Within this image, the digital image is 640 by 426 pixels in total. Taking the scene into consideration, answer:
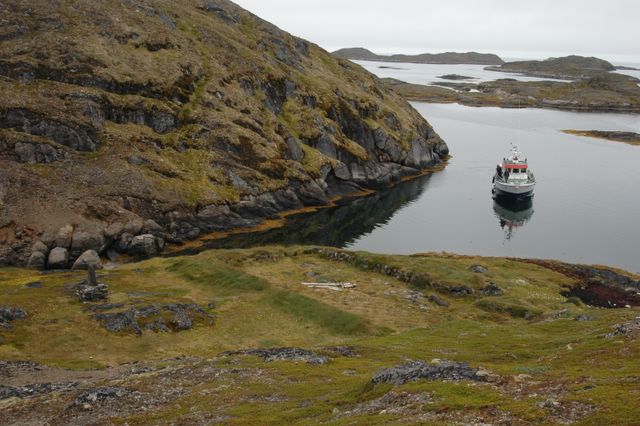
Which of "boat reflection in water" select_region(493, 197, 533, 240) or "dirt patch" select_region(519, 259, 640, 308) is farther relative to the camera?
"boat reflection in water" select_region(493, 197, 533, 240)

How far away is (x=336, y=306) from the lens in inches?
2261

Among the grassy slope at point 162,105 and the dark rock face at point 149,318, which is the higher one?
the grassy slope at point 162,105

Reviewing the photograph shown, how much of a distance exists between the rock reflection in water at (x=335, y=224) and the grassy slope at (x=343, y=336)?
2103 centimetres

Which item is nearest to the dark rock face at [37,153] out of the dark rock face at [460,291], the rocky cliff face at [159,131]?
the rocky cliff face at [159,131]

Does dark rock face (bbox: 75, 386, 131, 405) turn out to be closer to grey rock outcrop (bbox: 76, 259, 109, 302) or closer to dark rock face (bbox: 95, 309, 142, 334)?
dark rock face (bbox: 95, 309, 142, 334)

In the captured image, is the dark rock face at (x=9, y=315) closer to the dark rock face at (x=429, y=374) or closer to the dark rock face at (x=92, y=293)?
the dark rock face at (x=92, y=293)

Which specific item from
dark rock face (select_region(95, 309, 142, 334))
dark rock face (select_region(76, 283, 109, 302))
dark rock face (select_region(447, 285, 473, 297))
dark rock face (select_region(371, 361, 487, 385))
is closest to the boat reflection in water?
dark rock face (select_region(447, 285, 473, 297))

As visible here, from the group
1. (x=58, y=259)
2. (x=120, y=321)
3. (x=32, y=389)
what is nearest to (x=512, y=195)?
(x=58, y=259)

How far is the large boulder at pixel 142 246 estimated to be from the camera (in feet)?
290

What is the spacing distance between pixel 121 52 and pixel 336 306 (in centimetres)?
9881

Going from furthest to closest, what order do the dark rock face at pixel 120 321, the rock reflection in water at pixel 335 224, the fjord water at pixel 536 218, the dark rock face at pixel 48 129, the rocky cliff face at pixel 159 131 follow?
the rock reflection in water at pixel 335 224
the fjord water at pixel 536 218
the dark rock face at pixel 48 129
the rocky cliff face at pixel 159 131
the dark rock face at pixel 120 321

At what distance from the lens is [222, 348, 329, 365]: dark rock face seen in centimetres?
3721

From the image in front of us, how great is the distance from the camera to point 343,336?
5103 cm

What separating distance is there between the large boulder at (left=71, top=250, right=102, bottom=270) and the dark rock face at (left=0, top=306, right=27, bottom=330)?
28336 millimetres
